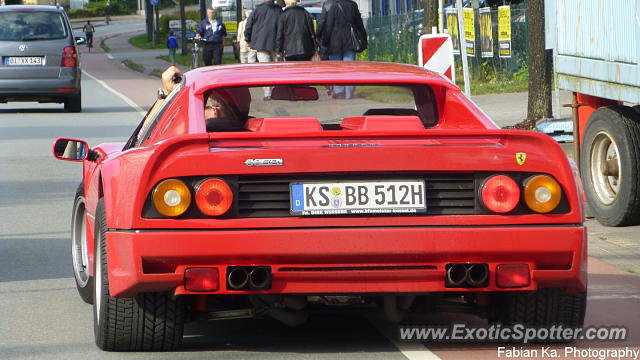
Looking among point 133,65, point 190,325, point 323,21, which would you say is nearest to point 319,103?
point 190,325

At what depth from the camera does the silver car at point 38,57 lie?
25.5 meters

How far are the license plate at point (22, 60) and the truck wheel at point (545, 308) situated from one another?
20106mm

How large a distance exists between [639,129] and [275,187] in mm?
5455

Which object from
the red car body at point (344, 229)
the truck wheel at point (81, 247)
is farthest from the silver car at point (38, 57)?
the red car body at point (344, 229)

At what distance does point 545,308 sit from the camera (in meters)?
6.49

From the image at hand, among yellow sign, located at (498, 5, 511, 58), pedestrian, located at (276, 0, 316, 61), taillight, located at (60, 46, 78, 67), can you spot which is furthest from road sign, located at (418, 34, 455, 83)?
yellow sign, located at (498, 5, 511, 58)

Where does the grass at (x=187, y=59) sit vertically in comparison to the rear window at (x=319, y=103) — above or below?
below

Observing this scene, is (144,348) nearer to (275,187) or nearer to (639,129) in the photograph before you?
(275,187)

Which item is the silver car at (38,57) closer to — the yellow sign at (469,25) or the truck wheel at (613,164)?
the yellow sign at (469,25)

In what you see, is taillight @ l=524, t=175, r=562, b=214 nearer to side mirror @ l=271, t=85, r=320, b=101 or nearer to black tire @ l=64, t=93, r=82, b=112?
side mirror @ l=271, t=85, r=320, b=101

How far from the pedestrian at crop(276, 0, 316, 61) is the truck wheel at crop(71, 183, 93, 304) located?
48.1ft

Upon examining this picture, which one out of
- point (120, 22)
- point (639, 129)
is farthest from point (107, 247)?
point (120, 22)

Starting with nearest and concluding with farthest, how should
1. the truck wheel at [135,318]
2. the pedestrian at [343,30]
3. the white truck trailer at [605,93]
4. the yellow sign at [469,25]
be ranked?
the truck wheel at [135,318] → the white truck trailer at [605,93] → the pedestrian at [343,30] → the yellow sign at [469,25]

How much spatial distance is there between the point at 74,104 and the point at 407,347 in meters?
19.9
